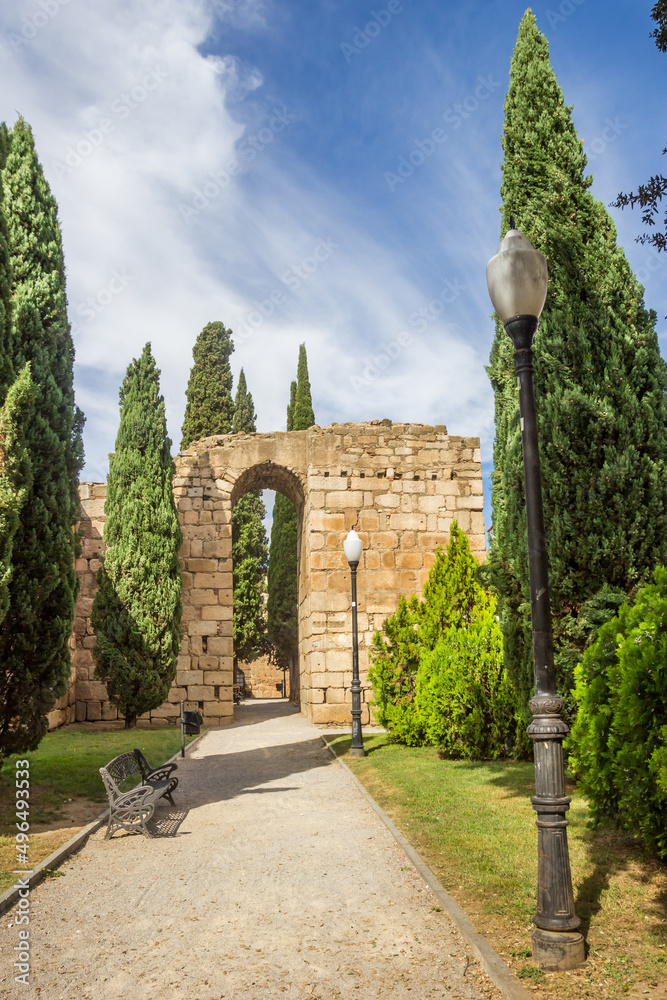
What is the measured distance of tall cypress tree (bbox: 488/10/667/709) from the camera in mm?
6316

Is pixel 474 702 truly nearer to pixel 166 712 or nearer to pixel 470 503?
pixel 470 503

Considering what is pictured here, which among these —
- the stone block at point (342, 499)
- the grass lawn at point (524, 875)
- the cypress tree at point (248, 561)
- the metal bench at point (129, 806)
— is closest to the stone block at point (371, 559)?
the stone block at point (342, 499)

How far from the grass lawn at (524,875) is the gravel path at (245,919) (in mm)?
245

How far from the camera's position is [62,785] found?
8.01 m

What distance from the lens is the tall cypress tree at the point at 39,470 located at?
690 centimetres

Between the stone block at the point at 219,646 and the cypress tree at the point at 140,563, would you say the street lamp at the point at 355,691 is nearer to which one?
the cypress tree at the point at 140,563

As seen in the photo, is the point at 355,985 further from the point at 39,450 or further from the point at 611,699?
the point at 39,450

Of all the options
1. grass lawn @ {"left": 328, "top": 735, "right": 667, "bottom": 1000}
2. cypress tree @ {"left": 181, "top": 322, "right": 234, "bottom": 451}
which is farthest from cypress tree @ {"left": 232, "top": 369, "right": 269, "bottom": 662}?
grass lawn @ {"left": 328, "top": 735, "right": 667, "bottom": 1000}

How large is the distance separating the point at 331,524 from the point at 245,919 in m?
11.6

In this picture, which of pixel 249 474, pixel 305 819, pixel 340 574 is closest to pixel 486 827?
pixel 305 819

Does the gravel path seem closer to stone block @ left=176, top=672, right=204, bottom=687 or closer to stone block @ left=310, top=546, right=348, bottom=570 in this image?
stone block @ left=310, top=546, right=348, bottom=570

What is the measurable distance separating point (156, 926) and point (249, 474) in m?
13.1

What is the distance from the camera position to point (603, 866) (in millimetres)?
4645

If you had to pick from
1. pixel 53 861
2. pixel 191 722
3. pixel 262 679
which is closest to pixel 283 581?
pixel 191 722
